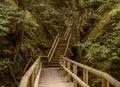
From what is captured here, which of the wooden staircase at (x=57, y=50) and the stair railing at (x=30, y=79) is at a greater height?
the stair railing at (x=30, y=79)

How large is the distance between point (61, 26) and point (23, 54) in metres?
11.6

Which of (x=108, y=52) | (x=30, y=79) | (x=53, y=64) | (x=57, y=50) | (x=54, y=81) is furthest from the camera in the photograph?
(x=57, y=50)

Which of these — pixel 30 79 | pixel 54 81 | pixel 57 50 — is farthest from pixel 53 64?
pixel 30 79

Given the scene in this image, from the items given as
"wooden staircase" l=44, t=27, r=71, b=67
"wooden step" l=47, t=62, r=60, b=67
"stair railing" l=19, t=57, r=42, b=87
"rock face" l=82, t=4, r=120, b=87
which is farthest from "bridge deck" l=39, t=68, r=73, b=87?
"wooden staircase" l=44, t=27, r=71, b=67

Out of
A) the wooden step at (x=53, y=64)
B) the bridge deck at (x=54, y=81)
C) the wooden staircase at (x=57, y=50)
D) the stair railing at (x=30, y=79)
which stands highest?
the stair railing at (x=30, y=79)

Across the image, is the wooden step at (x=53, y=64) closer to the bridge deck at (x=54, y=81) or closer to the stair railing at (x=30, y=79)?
the bridge deck at (x=54, y=81)

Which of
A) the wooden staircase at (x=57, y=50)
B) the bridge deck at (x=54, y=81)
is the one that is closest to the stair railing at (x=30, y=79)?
the bridge deck at (x=54, y=81)

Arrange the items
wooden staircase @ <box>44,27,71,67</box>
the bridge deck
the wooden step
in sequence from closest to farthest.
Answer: the bridge deck, the wooden step, wooden staircase @ <box>44,27,71,67</box>

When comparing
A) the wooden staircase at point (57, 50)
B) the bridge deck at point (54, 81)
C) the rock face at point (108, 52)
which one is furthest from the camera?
the wooden staircase at point (57, 50)

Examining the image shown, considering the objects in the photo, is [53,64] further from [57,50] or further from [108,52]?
[108,52]

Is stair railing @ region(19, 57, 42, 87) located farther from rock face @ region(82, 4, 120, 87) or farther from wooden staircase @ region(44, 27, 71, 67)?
wooden staircase @ region(44, 27, 71, 67)

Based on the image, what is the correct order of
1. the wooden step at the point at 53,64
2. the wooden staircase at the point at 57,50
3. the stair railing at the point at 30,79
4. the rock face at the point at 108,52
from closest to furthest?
1. the stair railing at the point at 30,79
2. the rock face at the point at 108,52
3. the wooden step at the point at 53,64
4. the wooden staircase at the point at 57,50

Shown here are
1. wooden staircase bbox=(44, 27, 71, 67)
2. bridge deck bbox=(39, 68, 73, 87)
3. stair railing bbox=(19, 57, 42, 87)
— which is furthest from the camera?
wooden staircase bbox=(44, 27, 71, 67)

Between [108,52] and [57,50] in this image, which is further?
[57,50]
